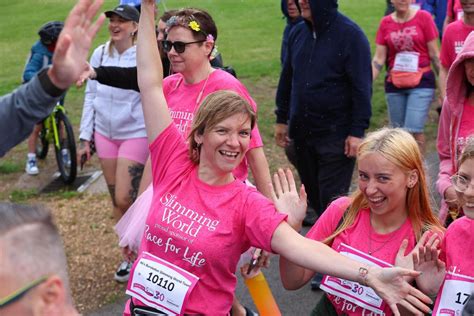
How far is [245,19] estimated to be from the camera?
738 inches

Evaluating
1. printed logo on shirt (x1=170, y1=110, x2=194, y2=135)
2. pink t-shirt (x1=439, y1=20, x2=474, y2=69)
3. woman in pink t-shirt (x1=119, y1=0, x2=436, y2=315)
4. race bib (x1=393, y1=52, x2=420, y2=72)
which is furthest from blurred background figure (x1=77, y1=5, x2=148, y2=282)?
race bib (x1=393, y1=52, x2=420, y2=72)

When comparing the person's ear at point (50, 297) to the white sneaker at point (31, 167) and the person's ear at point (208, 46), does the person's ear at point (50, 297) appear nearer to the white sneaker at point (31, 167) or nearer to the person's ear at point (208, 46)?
the person's ear at point (208, 46)

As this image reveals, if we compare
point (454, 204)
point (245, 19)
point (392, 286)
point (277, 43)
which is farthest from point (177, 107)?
point (245, 19)

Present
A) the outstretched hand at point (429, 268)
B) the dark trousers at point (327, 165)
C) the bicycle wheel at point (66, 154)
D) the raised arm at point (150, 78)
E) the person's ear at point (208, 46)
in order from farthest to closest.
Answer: the bicycle wheel at point (66, 154)
the dark trousers at point (327, 165)
the person's ear at point (208, 46)
the raised arm at point (150, 78)
the outstretched hand at point (429, 268)

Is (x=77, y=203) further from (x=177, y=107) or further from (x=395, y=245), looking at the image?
(x=395, y=245)

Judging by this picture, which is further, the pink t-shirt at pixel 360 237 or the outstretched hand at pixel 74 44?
the pink t-shirt at pixel 360 237

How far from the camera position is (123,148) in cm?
573

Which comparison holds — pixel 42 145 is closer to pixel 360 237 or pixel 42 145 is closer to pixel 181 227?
pixel 181 227

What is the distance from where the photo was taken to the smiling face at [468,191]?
3.19 metres

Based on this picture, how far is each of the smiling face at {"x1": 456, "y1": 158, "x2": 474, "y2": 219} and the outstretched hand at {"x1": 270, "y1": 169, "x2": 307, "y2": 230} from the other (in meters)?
0.66

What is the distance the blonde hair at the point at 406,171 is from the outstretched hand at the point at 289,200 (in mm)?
228

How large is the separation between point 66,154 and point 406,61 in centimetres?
364

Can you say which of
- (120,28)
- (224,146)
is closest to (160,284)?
(224,146)

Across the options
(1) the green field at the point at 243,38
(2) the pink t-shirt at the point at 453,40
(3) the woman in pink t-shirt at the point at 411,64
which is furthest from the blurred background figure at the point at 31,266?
(1) the green field at the point at 243,38
